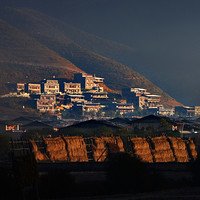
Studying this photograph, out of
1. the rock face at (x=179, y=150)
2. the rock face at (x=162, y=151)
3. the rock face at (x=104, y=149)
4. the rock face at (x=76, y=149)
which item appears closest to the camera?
the rock face at (x=104, y=149)

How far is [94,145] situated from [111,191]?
21407 millimetres

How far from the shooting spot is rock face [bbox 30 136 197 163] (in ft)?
198

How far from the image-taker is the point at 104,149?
65.0 meters

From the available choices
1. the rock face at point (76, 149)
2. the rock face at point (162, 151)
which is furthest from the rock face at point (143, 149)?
the rock face at point (76, 149)

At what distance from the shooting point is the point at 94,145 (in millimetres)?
65188

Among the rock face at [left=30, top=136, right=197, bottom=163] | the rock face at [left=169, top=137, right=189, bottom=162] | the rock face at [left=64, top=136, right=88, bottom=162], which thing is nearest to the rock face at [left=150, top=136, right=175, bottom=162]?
the rock face at [left=30, top=136, right=197, bottom=163]

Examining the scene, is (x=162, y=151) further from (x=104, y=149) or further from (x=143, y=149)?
(x=104, y=149)

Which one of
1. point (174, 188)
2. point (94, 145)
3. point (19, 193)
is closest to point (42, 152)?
point (94, 145)

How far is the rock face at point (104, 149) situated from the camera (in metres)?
60.5

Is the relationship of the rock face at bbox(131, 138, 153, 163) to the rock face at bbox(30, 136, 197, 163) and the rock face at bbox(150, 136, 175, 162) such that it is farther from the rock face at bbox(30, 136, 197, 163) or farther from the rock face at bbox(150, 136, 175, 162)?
the rock face at bbox(150, 136, 175, 162)

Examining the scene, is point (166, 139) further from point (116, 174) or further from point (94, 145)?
point (116, 174)

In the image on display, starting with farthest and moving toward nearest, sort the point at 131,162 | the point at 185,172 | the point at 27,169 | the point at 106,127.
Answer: the point at 106,127 < the point at 185,172 < the point at 131,162 < the point at 27,169

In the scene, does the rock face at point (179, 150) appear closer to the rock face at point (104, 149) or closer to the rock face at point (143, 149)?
the rock face at point (104, 149)

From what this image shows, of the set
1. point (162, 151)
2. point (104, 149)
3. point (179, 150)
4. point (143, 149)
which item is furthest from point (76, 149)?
point (179, 150)
